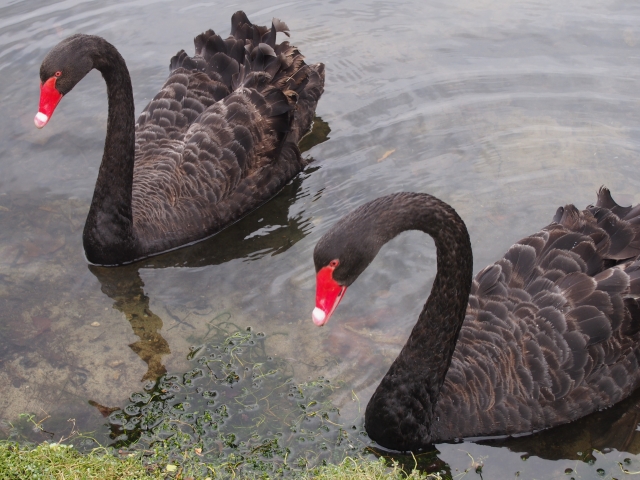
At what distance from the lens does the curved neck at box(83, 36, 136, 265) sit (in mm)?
6277

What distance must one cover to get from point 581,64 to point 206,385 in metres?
5.64

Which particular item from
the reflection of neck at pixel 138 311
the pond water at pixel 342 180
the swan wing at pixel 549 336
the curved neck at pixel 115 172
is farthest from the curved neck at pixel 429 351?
the curved neck at pixel 115 172

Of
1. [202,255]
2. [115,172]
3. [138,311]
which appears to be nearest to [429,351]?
[138,311]

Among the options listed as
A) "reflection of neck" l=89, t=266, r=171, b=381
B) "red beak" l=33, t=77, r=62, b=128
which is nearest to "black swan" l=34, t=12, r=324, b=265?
"red beak" l=33, t=77, r=62, b=128

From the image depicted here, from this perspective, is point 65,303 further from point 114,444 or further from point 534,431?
point 534,431

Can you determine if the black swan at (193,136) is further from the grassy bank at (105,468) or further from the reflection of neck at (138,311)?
the grassy bank at (105,468)

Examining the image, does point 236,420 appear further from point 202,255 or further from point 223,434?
point 202,255

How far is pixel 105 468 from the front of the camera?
448 cm

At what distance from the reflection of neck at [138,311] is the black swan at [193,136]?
124mm

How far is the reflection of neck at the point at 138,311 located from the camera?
223 inches

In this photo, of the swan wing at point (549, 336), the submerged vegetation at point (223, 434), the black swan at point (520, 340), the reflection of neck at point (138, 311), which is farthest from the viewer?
the reflection of neck at point (138, 311)

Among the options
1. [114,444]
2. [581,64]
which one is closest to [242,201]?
[114,444]

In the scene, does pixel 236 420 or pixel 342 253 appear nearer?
pixel 342 253

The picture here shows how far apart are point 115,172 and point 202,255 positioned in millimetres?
978
